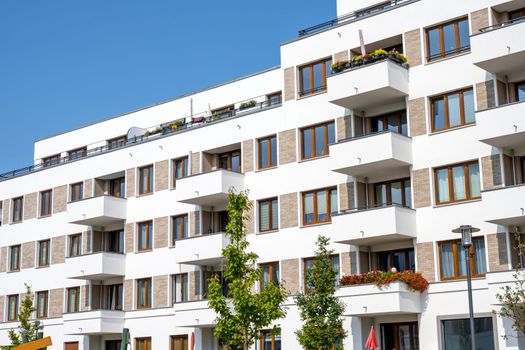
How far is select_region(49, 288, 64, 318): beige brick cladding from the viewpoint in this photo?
A: 1975 inches

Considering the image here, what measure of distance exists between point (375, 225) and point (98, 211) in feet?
61.4

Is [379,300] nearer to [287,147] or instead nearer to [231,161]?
[287,147]

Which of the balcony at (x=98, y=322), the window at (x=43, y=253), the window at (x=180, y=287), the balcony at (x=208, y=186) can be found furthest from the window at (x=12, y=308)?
the balcony at (x=208, y=186)

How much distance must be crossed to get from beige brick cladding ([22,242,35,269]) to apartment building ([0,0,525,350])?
131 millimetres

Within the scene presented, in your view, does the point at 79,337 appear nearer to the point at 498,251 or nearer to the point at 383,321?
the point at 383,321

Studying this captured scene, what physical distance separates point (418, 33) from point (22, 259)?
30726 millimetres

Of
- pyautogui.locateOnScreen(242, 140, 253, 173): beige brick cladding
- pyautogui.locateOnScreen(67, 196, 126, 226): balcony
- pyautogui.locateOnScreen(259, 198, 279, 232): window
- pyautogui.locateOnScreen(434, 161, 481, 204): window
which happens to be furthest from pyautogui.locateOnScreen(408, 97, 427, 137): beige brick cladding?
pyautogui.locateOnScreen(67, 196, 126, 226): balcony

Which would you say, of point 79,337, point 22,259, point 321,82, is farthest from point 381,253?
point 22,259

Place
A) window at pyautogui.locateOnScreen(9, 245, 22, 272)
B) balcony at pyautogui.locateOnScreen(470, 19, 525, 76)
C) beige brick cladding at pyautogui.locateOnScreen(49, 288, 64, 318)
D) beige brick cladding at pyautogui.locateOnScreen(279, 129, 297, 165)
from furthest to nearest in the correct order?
1. window at pyautogui.locateOnScreen(9, 245, 22, 272)
2. beige brick cladding at pyautogui.locateOnScreen(49, 288, 64, 318)
3. beige brick cladding at pyautogui.locateOnScreen(279, 129, 297, 165)
4. balcony at pyautogui.locateOnScreen(470, 19, 525, 76)

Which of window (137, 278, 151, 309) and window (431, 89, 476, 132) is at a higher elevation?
window (431, 89, 476, 132)

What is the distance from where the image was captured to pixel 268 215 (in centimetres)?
4094

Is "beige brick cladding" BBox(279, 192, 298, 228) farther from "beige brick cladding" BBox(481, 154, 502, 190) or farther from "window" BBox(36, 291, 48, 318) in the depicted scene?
"window" BBox(36, 291, 48, 318)

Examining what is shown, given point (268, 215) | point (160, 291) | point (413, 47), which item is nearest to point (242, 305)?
point (268, 215)

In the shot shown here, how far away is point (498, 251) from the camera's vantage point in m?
32.2
